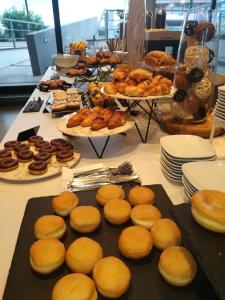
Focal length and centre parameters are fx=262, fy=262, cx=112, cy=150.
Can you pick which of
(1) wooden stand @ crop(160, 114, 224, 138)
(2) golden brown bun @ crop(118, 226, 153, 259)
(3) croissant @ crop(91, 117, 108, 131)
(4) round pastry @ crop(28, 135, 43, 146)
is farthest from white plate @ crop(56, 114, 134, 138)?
(2) golden brown bun @ crop(118, 226, 153, 259)

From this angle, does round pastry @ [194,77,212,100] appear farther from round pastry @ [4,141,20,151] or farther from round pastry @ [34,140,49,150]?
round pastry @ [4,141,20,151]

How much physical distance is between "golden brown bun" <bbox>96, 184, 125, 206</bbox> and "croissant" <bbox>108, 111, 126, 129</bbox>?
1.14ft

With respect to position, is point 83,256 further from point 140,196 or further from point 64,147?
point 64,147

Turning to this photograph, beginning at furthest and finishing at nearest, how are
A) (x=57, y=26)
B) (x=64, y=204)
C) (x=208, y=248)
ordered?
1. (x=57, y=26)
2. (x=64, y=204)
3. (x=208, y=248)

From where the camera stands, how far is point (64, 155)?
2.97 ft

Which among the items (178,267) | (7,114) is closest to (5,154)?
(178,267)

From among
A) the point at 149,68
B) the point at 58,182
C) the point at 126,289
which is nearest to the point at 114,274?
the point at 126,289

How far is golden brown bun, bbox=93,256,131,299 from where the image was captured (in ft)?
1.37

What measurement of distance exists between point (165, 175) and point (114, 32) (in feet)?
9.33

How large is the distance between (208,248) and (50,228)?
0.31 m

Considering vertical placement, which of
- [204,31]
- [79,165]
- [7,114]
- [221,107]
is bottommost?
[7,114]

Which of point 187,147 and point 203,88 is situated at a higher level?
point 203,88

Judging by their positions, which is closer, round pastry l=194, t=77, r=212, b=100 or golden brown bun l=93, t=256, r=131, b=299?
golden brown bun l=93, t=256, r=131, b=299

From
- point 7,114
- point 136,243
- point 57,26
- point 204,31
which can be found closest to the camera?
point 136,243
